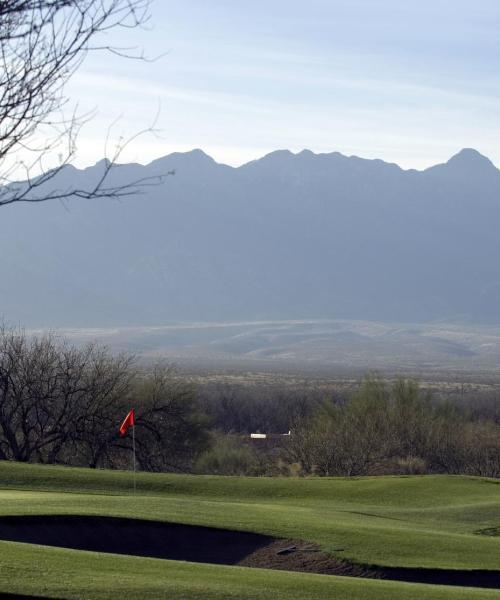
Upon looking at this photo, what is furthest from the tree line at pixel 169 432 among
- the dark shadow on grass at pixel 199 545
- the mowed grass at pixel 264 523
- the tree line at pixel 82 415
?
the dark shadow on grass at pixel 199 545

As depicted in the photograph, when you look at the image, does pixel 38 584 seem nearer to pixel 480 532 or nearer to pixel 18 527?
pixel 18 527

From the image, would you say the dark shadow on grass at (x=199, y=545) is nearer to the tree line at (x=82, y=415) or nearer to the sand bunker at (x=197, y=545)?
the sand bunker at (x=197, y=545)

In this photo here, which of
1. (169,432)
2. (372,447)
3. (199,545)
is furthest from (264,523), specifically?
(169,432)

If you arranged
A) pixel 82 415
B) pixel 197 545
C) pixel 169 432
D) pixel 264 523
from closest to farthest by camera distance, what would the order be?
pixel 197 545 → pixel 264 523 → pixel 82 415 → pixel 169 432

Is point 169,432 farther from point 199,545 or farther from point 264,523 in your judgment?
point 199,545

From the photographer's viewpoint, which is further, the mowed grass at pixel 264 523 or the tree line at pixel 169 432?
the tree line at pixel 169 432

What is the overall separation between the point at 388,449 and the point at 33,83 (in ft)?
140

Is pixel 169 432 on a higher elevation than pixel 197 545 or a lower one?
lower

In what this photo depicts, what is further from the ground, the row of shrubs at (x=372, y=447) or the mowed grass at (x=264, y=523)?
the mowed grass at (x=264, y=523)

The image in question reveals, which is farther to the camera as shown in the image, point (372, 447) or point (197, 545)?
point (372, 447)

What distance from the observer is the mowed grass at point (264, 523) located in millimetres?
14250

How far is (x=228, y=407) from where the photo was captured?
3100 inches

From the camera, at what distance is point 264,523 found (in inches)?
852

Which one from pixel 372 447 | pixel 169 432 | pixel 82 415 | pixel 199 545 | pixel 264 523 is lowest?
pixel 372 447
